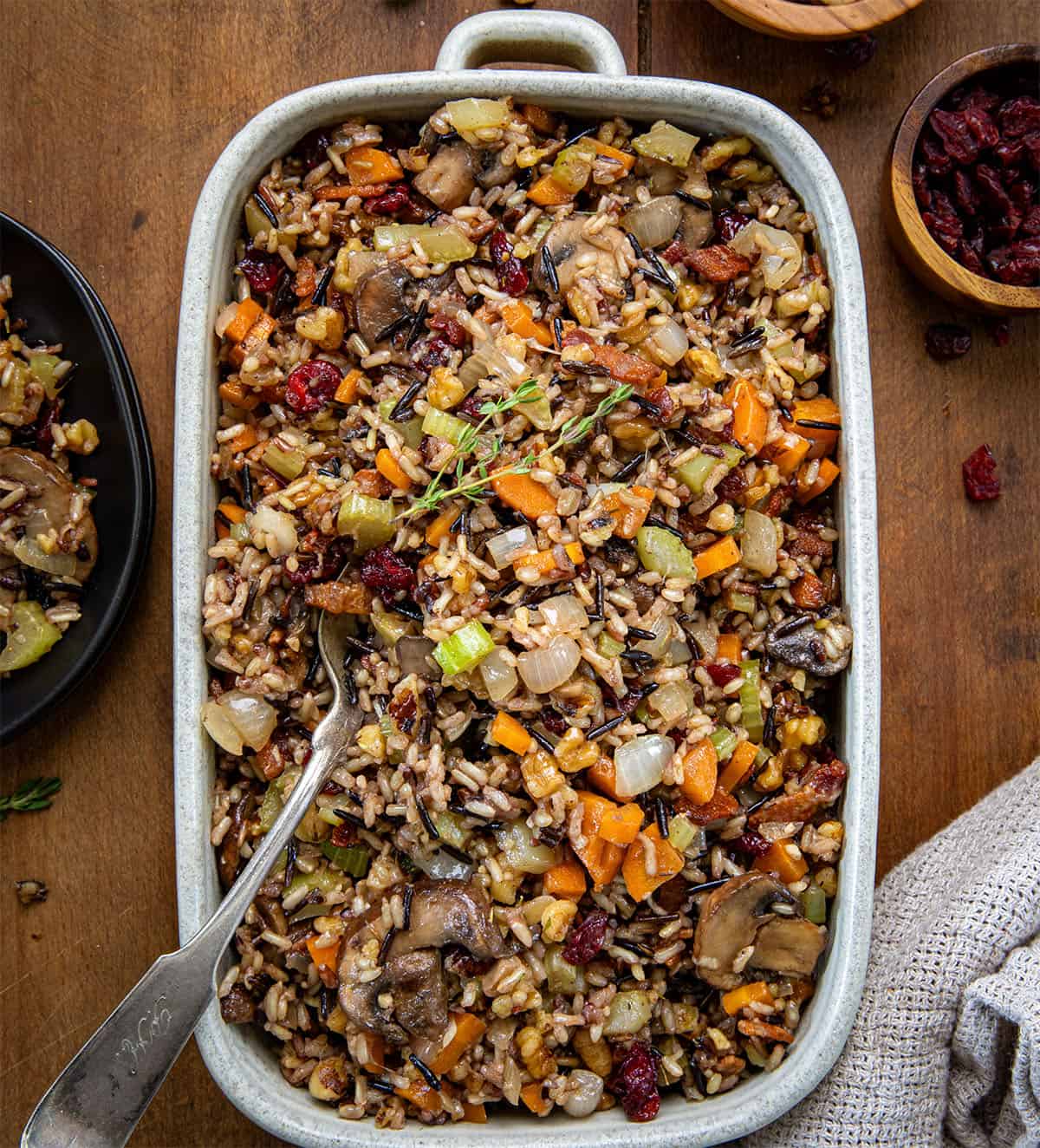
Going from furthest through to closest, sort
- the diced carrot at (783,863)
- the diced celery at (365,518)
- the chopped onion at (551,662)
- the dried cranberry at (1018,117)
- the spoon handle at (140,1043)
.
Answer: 1. the dried cranberry at (1018,117)
2. the diced carrot at (783,863)
3. the diced celery at (365,518)
4. the chopped onion at (551,662)
5. the spoon handle at (140,1043)

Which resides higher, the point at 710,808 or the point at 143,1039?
the point at 710,808

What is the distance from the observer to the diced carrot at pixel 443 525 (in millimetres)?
2639

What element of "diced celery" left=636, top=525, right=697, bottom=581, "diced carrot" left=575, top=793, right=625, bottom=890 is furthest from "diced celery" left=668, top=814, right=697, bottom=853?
"diced celery" left=636, top=525, right=697, bottom=581

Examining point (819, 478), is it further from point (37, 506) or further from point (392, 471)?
point (37, 506)

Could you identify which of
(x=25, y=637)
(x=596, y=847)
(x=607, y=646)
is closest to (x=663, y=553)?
(x=607, y=646)

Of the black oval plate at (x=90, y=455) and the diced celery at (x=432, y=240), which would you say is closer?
the diced celery at (x=432, y=240)

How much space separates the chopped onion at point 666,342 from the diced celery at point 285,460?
2.92 ft

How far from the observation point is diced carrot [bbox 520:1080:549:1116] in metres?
2.71

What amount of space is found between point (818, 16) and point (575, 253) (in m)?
0.94

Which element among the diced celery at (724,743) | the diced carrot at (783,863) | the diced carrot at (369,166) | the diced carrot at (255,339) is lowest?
the diced carrot at (783,863)

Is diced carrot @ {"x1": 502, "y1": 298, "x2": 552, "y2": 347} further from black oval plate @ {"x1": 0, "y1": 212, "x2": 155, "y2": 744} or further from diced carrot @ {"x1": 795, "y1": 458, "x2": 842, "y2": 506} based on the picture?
black oval plate @ {"x1": 0, "y1": 212, "x2": 155, "y2": 744}

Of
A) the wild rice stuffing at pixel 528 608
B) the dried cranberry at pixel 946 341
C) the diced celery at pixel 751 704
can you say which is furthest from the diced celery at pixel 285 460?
the dried cranberry at pixel 946 341

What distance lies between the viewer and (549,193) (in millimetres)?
2818

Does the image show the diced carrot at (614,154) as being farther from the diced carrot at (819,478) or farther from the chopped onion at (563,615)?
the chopped onion at (563,615)
